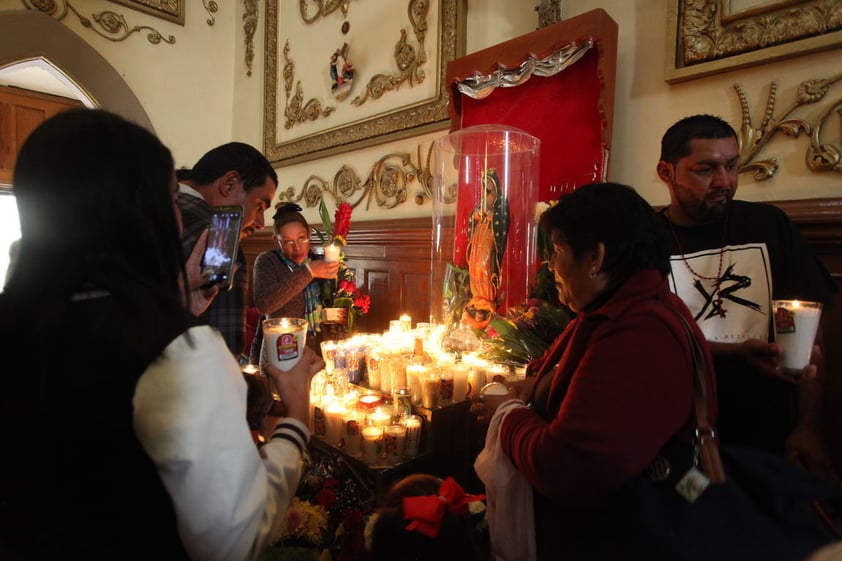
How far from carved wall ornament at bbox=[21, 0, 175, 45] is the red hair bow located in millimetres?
5683

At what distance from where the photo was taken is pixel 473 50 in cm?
349

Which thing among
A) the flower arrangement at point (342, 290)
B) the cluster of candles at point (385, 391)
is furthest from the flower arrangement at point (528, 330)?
the flower arrangement at point (342, 290)

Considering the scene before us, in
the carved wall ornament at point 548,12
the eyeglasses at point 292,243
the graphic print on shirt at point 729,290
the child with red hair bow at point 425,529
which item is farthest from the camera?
the eyeglasses at point 292,243

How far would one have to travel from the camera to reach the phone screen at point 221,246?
158cm

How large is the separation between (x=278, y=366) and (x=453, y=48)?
3.14 m

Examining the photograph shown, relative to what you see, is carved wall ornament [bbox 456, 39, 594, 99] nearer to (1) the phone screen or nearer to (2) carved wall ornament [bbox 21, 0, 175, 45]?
(1) the phone screen

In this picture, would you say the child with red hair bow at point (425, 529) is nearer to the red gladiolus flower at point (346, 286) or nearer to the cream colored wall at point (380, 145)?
the red gladiolus flower at point (346, 286)

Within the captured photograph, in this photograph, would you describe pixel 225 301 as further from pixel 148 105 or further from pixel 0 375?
pixel 148 105

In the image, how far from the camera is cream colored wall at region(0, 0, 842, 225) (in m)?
2.19

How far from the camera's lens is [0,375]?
753mm

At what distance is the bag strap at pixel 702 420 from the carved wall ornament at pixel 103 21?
590 cm

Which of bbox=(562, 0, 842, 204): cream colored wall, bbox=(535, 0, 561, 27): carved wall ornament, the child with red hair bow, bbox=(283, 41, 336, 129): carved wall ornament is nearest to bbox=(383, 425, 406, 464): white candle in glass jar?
the child with red hair bow

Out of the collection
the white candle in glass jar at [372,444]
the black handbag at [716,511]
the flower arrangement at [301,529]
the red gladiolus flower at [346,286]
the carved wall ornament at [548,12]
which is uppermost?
the carved wall ornament at [548,12]

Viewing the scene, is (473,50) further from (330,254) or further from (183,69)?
(183,69)
